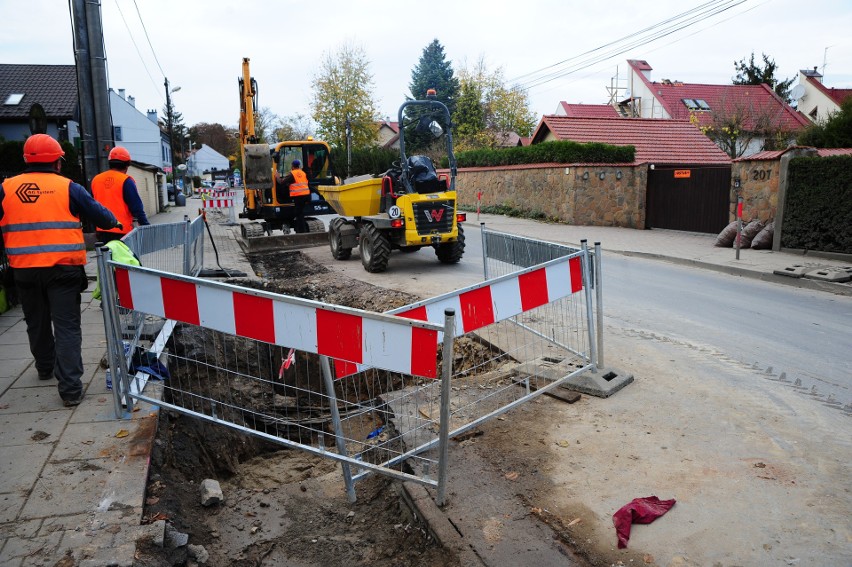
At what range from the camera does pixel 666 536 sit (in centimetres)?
334

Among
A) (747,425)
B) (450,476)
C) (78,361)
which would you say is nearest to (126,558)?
(450,476)

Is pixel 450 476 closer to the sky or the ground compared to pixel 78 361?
closer to the ground

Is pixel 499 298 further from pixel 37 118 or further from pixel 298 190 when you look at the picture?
Result: pixel 37 118

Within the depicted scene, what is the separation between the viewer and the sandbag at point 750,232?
14656 millimetres

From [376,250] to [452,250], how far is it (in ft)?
5.26

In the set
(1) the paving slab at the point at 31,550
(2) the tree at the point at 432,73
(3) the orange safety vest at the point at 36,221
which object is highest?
(2) the tree at the point at 432,73

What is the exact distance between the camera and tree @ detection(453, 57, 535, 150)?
44438 millimetres

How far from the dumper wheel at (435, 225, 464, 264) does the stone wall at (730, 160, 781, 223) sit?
745 centimetres

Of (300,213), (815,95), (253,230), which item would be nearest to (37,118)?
(253,230)

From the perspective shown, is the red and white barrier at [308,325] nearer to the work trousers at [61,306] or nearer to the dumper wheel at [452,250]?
the work trousers at [61,306]

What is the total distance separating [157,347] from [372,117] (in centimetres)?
4495

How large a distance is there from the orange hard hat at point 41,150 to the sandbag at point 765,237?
554 inches

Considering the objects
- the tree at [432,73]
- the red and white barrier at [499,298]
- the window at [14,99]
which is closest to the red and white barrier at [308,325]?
the red and white barrier at [499,298]

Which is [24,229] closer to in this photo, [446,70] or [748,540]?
[748,540]
